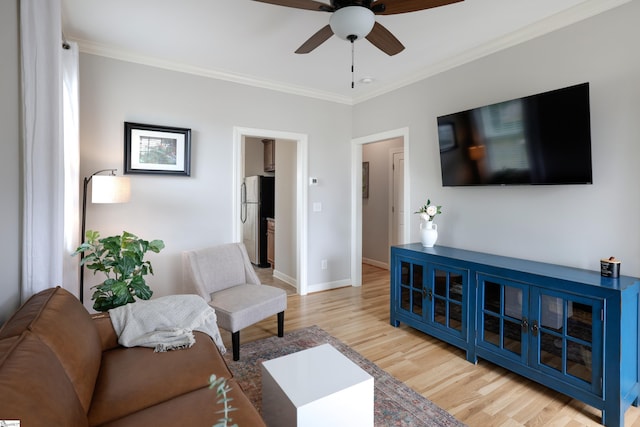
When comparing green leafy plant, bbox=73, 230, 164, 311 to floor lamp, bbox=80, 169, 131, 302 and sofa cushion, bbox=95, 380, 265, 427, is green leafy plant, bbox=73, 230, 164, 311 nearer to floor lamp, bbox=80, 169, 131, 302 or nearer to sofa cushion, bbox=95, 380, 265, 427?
floor lamp, bbox=80, 169, 131, 302

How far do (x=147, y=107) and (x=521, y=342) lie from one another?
152 inches

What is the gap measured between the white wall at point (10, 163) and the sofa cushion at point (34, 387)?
24.6 inches

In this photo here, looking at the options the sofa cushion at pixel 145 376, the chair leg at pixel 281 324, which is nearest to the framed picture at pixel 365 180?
the chair leg at pixel 281 324

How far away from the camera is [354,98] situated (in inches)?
177

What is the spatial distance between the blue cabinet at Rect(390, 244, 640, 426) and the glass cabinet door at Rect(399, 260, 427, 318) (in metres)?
0.02

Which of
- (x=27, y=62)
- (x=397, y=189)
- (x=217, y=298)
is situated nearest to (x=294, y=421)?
(x=217, y=298)

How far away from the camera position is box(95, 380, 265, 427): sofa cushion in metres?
1.17

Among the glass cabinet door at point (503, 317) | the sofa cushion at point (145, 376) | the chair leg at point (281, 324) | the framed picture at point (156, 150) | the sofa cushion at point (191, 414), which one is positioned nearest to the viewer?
the sofa cushion at point (191, 414)

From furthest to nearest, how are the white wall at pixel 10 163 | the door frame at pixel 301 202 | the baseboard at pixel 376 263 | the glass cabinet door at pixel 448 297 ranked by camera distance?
the baseboard at pixel 376 263 → the door frame at pixel 301 202 → the glass cabinet door at pixel 448 297 → the white wall at pixel 10 163

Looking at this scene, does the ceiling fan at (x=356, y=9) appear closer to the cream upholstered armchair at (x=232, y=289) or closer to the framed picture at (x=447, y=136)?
the framed picture at (x=447, y=136)

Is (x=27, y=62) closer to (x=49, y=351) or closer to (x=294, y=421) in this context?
(x=49, y=351)

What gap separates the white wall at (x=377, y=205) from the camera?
5828mm

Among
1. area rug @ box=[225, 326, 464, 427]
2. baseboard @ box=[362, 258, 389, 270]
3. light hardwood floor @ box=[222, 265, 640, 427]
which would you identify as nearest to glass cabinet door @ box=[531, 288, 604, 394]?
light hardwood floor @ box=[222, 265, 640, 427]

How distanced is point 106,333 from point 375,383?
1.73 meters
